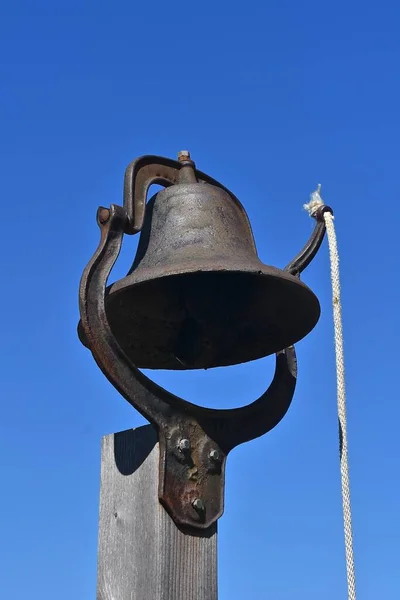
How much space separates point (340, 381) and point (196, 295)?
0.68 metres

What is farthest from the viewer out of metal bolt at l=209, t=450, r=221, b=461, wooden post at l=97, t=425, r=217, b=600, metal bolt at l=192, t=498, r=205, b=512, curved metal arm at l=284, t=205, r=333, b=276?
curved metal arm at l=284, t=205, r=333, b=276

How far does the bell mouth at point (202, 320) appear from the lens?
328 cm

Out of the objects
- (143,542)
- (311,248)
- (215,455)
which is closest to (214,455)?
(215,455)

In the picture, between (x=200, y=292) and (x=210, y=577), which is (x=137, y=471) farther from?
(x=200, y=292)

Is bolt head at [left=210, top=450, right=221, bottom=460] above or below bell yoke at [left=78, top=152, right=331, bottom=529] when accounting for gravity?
below

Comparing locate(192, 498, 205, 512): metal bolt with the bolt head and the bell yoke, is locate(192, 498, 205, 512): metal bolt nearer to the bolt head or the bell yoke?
the bell yoke

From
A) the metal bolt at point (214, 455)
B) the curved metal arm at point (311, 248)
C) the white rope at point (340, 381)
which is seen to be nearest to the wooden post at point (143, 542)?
the metal bolt at point (214, 455)

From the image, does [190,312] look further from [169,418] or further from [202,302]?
[169,418]

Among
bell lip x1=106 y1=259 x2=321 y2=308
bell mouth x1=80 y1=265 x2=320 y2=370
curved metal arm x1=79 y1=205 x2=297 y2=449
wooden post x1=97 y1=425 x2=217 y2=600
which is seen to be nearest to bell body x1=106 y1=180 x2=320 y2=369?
bell mouth x1=80 y1=265 x2=320 y2=370

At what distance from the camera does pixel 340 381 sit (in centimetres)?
288

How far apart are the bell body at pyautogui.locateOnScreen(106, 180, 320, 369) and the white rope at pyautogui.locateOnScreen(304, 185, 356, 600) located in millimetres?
112

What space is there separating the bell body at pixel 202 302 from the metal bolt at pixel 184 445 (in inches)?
23.8

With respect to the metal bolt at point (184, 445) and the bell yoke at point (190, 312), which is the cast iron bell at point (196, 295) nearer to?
the bell yoke at point (190, 312)

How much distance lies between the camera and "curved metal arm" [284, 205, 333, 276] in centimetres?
327
